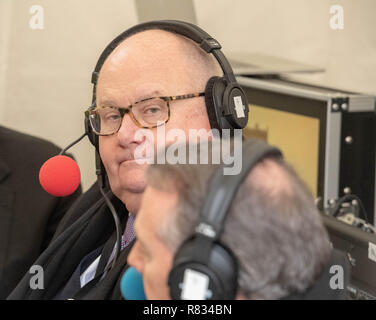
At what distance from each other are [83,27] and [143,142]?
1374 millimetres

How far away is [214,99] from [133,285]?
40 centimetres

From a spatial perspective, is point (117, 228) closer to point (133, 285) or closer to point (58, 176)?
point (58, 176)

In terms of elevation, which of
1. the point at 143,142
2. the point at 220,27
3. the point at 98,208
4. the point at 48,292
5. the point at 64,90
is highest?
the point at 220,27

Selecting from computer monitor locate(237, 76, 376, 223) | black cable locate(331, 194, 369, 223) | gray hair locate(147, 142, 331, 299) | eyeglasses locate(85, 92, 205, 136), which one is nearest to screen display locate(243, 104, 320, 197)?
computer monitor locate(237, 76, 376, 223)

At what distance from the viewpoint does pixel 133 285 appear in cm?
73

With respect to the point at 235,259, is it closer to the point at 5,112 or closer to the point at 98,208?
the point at 98,208

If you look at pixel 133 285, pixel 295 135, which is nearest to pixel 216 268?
pixel 133 285

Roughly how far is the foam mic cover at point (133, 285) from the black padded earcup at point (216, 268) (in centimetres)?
18

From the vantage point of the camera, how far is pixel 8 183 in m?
1.58

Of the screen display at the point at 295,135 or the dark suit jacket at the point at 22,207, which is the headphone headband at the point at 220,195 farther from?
the screen display at the point at 295,135

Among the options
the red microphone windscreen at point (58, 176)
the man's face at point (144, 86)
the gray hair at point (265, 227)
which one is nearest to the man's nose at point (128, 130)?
the man's face at point (144, 86)

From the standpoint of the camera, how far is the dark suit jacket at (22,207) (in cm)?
147
